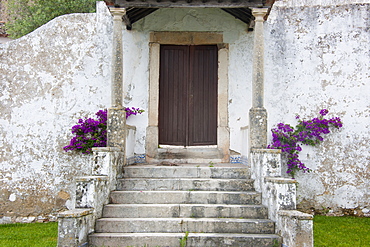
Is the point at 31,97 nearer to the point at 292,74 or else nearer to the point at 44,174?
the point at 44,174

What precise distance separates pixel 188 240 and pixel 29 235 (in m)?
2.69

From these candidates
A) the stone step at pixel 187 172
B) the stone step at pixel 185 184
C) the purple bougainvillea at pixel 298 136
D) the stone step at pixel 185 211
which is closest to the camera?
the stone step at pixel 185 211

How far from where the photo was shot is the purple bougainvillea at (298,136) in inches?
262

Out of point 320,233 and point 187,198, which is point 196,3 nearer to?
point 187,198

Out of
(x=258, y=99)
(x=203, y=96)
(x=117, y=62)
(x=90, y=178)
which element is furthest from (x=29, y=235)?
(x=258, y=99)

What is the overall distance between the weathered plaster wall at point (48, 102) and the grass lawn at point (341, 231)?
14.0 ft

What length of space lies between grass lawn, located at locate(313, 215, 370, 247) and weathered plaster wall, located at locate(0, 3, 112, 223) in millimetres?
4266

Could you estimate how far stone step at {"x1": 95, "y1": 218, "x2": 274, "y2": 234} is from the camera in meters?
4.62

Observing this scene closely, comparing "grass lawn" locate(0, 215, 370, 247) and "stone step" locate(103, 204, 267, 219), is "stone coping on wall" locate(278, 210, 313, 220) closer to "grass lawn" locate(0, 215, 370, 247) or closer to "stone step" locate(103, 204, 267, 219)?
"stone step" locate(103, 204, 267, 219)

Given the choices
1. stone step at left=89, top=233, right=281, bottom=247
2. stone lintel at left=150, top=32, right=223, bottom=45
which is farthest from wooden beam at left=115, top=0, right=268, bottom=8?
stone step at left=89, top=233, right=281, bottom=247

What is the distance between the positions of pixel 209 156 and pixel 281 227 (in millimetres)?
2559

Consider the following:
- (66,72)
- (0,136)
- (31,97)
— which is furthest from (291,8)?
(0,136)

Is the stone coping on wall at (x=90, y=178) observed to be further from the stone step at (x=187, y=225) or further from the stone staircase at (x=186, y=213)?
the stone step at (x=187, y=225)

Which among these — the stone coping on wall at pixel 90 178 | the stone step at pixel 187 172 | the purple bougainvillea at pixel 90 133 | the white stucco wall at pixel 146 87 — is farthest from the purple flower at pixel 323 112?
the stone coping on wall at pixel 90 178
